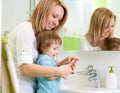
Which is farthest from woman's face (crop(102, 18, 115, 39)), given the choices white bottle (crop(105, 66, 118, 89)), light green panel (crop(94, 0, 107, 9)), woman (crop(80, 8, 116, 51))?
white bottle (crop(105, 66, 118, 89))

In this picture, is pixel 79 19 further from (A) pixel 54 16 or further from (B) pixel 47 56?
(B) pixel 47 56

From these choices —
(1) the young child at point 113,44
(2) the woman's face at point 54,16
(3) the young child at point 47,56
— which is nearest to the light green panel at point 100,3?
(1) the young child at point 113,44

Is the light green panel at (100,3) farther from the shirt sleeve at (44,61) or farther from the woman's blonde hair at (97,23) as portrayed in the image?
the shirt sleeve at (44,61)

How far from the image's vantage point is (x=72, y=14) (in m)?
2.03

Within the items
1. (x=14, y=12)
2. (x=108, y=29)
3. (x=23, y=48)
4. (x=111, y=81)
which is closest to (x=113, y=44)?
(x=108, y=29)

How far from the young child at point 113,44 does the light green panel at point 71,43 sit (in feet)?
0.84

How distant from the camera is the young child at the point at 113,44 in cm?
177

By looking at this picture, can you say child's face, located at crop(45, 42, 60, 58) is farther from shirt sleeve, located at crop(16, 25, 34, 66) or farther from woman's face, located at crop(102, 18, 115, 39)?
woman's face, located at crop(102, 18, 115, 39)

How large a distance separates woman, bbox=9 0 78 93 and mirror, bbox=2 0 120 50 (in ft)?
1.67

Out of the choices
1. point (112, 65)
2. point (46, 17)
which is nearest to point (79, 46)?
point (112, 65)

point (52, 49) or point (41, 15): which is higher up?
point (41, 15)

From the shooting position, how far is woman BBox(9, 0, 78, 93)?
4.00 ft

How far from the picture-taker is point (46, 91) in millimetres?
1310

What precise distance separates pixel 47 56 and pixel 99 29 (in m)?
0.63
